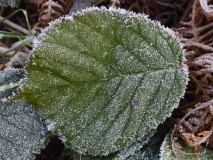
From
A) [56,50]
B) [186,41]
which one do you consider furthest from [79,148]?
[186,41]

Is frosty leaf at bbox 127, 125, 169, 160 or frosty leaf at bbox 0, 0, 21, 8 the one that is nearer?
frosty leaf at bbox 127, 125, 169, 160

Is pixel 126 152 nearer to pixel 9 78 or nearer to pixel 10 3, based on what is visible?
pixel 9 78

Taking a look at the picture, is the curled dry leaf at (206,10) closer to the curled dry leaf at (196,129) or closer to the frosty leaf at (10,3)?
the curled dry leaf at (196,129)

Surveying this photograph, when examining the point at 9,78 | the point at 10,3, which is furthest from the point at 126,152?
the point at 10,3

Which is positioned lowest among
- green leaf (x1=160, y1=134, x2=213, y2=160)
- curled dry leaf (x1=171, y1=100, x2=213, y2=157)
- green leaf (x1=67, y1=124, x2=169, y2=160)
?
green leaf (x1=67, y1=124, x2=169, y2=160)

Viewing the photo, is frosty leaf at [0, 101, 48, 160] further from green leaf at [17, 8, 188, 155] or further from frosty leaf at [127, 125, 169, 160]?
frosty leaf at [127, 125, 169, 160]

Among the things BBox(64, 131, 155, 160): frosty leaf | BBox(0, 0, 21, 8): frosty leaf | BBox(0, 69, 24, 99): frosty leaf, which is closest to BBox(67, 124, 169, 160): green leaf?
BBox(64, 131, 155, 160): frosty leaf

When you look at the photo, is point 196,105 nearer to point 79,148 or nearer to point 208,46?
point 208,46
